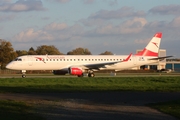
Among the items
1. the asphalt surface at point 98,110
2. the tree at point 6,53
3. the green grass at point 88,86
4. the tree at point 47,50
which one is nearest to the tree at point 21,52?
the tree at point 47,50

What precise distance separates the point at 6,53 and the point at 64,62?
4786cm

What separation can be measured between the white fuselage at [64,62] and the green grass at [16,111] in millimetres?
31480

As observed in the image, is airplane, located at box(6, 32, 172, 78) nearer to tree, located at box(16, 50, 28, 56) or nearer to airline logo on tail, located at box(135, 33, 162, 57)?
airline logo on tail, located at box(135, 33, 162, 57)

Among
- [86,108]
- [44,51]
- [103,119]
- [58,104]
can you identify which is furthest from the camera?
[44,51]

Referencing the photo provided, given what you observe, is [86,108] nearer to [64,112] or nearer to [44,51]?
[64,112]

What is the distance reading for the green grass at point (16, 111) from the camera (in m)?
13.6

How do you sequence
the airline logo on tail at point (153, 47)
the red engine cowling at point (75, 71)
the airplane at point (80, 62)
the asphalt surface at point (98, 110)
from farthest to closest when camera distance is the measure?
the airline logo on tail at point (153, 47) → the airplane at point (80, 62) → the red engine cowling at point (75, 71) → the asphalt surface at point (98, 110)

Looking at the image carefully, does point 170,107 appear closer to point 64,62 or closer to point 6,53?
point 64,62

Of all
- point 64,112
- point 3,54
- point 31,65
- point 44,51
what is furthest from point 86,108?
point 44,51

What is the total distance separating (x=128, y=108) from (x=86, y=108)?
1735mm

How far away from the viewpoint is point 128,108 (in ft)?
53.8

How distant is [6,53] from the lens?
9575 centimetres

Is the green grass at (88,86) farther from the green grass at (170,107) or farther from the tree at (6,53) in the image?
the tree at (6,53)

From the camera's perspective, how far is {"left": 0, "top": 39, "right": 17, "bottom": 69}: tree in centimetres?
9531
